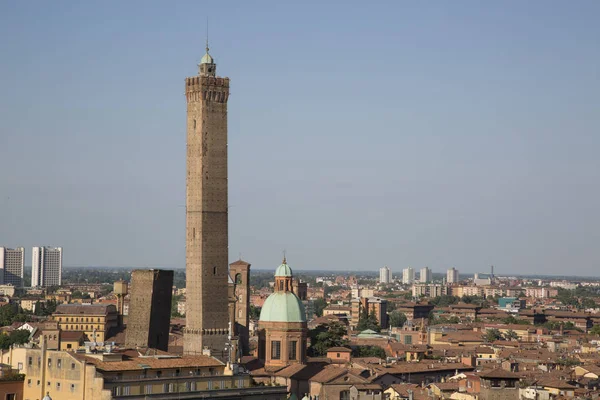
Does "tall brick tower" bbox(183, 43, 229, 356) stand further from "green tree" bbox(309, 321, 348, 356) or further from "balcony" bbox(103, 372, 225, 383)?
"green tree" bbox(309, 321, 348, 356)

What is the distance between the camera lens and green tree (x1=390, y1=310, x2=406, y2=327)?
158 meters

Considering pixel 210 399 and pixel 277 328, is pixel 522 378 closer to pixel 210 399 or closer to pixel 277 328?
pixel 277 328

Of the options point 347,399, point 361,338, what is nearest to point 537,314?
point 361,338

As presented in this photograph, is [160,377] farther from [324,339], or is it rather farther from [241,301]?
[241,301]

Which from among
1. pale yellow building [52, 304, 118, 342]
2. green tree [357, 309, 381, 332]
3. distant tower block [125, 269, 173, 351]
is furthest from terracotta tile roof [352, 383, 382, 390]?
green tree [357, 309, 381, 332]

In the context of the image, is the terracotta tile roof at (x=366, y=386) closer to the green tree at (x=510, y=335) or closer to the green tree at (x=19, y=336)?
the green tree at (x=19, y=336)

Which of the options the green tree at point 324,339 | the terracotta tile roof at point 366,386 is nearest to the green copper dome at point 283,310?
the terracotta tile roof at point 366,386

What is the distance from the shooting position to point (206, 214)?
6338cm

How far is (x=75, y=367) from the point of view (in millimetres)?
46969

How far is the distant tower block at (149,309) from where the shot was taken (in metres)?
68.7

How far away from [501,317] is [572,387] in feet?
299

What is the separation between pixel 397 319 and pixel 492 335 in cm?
3840

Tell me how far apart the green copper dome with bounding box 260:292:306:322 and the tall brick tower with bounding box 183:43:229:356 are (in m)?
4.53

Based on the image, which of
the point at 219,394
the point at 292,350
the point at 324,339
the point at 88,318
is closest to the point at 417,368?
the point at 324,339
